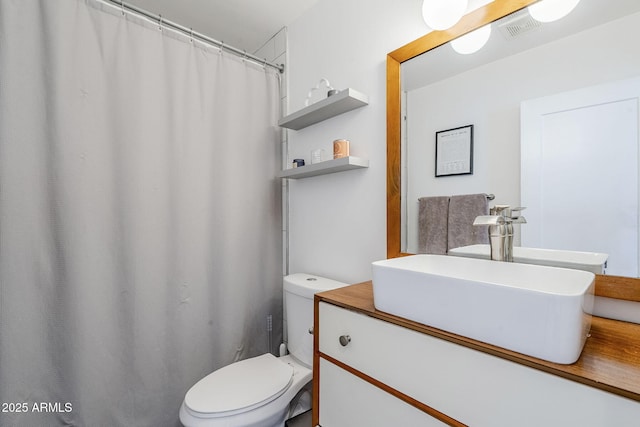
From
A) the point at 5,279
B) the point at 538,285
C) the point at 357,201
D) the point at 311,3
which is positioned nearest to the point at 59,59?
the point at 5,279

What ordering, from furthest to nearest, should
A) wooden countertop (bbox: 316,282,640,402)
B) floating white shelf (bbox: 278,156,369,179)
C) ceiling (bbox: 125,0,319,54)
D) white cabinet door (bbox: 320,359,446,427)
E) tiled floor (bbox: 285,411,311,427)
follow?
ceiling (bbox: 125,0,319,54) < tiled floor (bbox: 285,411,311,427) < floating white shelf (bbox: 278,156,369,179) < white cabinet door (bbox: 320,359,446,427) < wooden countertop (bbox: 316,282,640,402)

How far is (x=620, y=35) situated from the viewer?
2.45 ft

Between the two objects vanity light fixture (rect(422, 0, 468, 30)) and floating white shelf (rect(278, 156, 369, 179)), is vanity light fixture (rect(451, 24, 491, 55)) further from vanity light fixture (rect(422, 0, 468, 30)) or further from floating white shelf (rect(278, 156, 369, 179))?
floating white shelf (rect(278, 156, 369, 179))

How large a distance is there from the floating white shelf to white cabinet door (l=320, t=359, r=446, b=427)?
79cm

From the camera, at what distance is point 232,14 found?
1645 mm

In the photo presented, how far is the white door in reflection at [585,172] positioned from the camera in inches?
28.6

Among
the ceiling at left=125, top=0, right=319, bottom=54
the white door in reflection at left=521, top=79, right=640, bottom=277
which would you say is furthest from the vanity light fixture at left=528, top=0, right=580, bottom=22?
the ceiling at left=125, top=0, right=319, bottom=54

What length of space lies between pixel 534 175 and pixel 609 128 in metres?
0.20

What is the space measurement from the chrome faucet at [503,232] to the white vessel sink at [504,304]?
0.15 ft

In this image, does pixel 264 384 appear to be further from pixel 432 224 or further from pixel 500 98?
pixel 500 98

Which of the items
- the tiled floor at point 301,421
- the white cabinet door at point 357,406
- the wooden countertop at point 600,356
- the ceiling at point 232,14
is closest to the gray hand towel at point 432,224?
the wooden countertop at point 600,356

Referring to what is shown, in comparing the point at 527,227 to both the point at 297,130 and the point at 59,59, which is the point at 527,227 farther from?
the point at 59,59

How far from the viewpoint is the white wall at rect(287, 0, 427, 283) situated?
49.6 inches

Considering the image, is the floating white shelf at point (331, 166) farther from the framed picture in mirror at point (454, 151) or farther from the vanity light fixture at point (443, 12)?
the vanity light fixture at point (443, 12)
